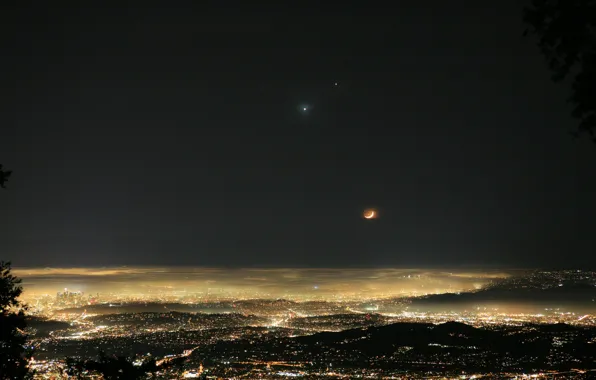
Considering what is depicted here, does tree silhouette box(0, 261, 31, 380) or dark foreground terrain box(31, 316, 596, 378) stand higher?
tree silhouette box(0, 261, 31, 380)

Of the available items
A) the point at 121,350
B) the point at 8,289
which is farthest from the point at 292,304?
the point at 8,289

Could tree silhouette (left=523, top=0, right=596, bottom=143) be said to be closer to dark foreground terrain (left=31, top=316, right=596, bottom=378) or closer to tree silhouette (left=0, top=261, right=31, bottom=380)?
tree silhouette (left=0, top=261, right=31, bottom=380)

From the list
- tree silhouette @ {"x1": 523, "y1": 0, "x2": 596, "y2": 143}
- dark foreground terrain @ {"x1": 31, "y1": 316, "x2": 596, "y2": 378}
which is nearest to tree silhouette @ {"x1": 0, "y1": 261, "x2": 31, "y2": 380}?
tree silhouette @ {"x1": 523, "y1": 0, "x2": 596, "y2": 143}

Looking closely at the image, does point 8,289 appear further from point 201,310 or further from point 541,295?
point 541,295

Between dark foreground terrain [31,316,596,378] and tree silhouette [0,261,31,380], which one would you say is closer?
tree silhouette [0,261,31,380]

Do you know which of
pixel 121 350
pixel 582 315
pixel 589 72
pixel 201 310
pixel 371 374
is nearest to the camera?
pixel 589 72

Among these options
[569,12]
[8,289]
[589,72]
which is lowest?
[8,289]

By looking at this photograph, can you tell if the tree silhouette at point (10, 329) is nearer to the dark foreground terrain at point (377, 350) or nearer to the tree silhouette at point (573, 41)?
the tree silhouette at point (573, 41)

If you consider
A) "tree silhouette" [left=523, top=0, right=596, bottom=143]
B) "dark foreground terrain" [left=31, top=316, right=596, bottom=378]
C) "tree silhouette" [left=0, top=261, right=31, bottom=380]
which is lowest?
"dark foreground terrain" [left=31, top=316, right=596, bottom=378]

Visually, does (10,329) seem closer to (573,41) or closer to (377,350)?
(573,41)

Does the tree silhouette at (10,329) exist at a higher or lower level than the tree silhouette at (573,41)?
lower

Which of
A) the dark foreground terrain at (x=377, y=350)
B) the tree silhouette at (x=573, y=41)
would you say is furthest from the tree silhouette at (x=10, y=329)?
the dark foreground terrain at (x=377, y=350)
